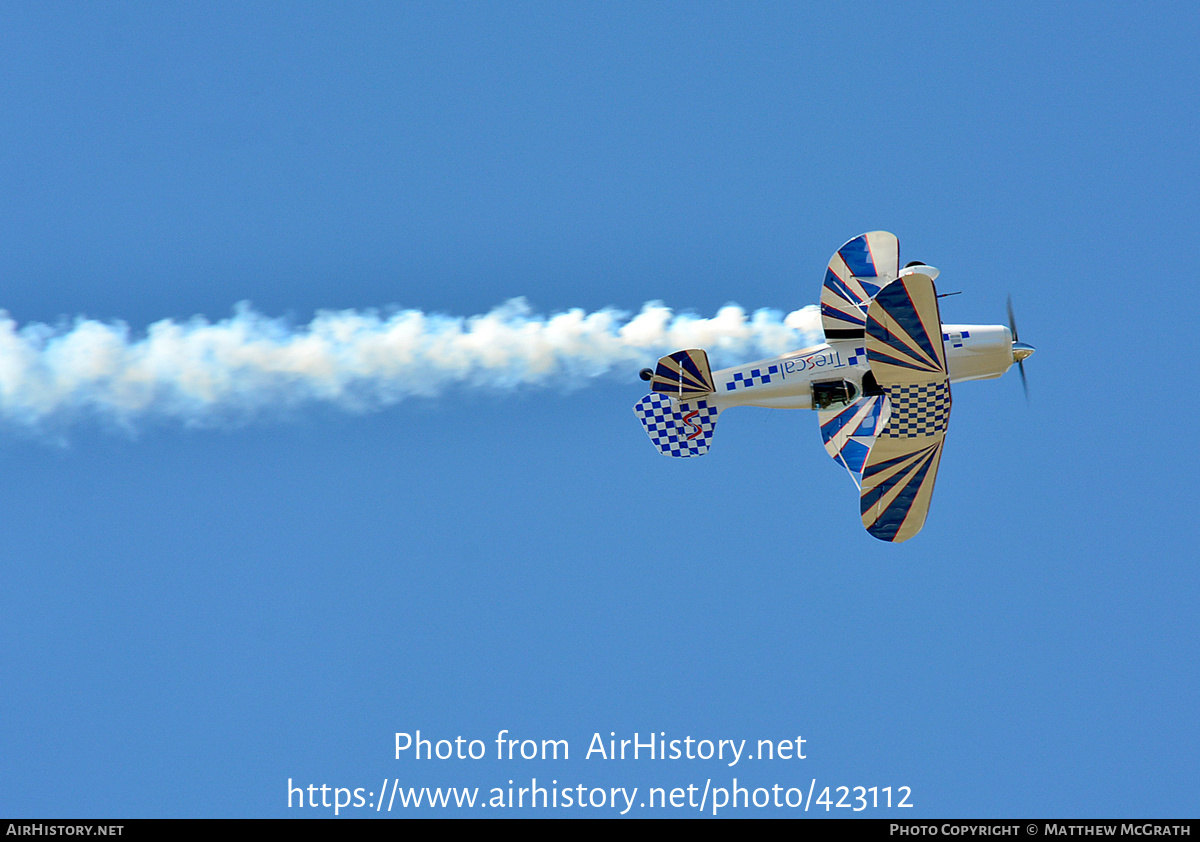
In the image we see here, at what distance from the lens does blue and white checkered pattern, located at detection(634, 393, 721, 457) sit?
22.7 metres

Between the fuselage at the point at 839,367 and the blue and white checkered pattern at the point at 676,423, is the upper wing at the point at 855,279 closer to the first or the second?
the fuselage at the point at 839,367

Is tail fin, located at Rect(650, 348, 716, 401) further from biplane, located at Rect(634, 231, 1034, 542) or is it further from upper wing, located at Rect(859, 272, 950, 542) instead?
upper wing, located at Rect(859, 272, 950, 542)

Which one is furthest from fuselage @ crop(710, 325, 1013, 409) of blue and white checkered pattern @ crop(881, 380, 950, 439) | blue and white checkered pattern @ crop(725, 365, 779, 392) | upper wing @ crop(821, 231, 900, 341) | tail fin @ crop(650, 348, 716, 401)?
blue and white checkered pattern @ crop(881, 380, 950, 439)

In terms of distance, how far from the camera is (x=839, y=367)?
22188mm

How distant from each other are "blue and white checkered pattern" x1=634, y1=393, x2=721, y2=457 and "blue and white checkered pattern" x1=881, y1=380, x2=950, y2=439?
3.45 meters

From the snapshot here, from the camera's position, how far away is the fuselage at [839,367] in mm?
22156

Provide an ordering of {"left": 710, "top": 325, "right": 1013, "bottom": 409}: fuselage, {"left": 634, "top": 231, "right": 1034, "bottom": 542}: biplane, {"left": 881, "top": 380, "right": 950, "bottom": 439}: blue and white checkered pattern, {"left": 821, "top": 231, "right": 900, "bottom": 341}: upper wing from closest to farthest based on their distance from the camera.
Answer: {"left": 881, "top": 380, "right": 950, "bottom": 439}: blue and white checkered pattern
{"left": 634, "top": 231, "right": 1034, "bottom": 542}: biplane
{"left": 710, "top": 325, "right": 1013, "bottom": 409}: fuselage
{"left": 821, "top": 231, "right": 900, "bottom": 341}: upper wing

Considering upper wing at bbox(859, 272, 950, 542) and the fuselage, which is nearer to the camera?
upper wing at bbox(859, 272, 950, 542)

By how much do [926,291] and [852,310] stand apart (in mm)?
2695

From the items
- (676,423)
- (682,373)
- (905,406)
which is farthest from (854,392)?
(676,423)

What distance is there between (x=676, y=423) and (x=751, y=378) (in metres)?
1.49
